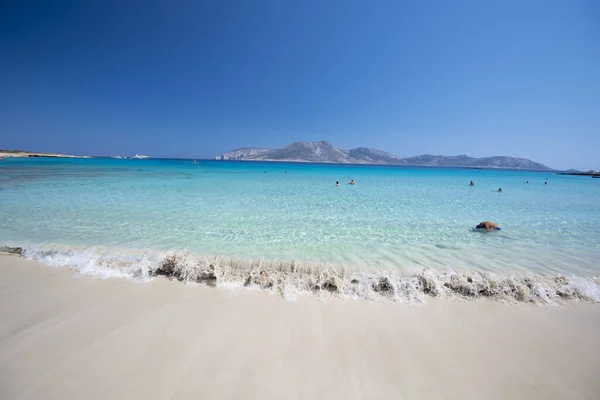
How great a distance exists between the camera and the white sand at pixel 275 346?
8.13 feet

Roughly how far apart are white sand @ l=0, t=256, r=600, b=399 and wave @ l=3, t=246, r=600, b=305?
290 millimetres

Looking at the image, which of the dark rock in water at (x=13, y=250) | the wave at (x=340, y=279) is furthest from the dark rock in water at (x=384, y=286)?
the dark rock in water at (x=13, y=250)

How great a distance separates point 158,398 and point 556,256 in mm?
9081

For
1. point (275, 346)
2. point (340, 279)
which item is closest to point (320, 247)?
point (340, 279)

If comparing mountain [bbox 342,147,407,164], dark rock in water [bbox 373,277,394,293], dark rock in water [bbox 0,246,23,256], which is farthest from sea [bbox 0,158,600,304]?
mountain [bbox 342,147,407,164]

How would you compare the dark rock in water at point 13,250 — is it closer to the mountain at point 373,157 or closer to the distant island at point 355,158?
the distant island at point 355,158

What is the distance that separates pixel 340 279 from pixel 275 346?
180cm

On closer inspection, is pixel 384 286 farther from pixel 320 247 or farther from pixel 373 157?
pixel 373 157

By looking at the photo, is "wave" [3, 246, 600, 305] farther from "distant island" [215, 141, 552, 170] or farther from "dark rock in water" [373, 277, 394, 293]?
"distant island" [215, 141, 552, 170]

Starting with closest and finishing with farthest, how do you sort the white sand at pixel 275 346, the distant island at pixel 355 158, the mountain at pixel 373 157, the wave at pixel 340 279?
the white sand at pixel 275 346 → the wave at pixel 340 279 → the distant island at pixel 355 158 → the mountain at pixel 373 157

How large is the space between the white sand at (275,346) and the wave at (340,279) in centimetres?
29

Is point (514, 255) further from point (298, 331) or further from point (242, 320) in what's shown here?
point (242, 320)

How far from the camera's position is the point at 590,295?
430 centimetres

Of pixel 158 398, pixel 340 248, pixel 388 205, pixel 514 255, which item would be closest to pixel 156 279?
pixel 158 398
